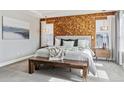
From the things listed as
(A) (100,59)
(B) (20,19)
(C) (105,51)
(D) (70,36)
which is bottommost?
(A) (100,59)

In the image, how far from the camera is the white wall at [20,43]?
4.52 meters

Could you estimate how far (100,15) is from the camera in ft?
18.7

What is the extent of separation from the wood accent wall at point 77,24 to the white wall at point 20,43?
1065 mm

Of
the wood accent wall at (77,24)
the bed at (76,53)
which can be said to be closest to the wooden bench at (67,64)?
the bed at (76,53)

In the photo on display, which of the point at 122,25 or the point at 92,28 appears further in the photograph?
the point at 92,28

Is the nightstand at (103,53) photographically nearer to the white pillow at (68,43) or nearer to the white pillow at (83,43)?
the white pillow at (83,43)

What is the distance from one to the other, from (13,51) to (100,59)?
4162 mm

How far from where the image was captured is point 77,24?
6.23m

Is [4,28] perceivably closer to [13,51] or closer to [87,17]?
[13,51]

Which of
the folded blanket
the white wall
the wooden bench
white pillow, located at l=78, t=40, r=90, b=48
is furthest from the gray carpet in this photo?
white pillow, located at l=78, t=40, r=90, b=48

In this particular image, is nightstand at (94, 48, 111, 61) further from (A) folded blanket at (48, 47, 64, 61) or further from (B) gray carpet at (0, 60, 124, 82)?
(A) folded blanket at (48, 47, 64, 61)

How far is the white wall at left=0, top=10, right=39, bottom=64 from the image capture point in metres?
→ 4.52
